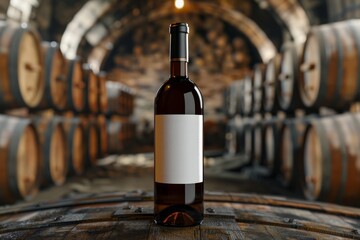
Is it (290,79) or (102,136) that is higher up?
(290,79)

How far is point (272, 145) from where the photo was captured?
561 cm

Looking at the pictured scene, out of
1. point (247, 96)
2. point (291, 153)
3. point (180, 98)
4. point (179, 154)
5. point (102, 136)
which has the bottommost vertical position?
point (291, 153)

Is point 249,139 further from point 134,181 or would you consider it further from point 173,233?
point 173,233

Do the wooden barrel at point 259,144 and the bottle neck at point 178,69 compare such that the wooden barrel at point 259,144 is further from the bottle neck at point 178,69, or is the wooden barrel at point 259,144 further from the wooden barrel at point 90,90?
the bottle neck at point 178,69

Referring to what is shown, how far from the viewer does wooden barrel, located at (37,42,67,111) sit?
15.7ft

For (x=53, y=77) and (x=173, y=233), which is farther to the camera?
(x=53, y=77)

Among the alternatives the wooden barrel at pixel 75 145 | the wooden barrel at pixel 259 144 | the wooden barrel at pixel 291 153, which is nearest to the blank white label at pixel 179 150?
the wooden barrel at pixel 291 153

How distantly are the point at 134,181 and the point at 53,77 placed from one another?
1.70 m

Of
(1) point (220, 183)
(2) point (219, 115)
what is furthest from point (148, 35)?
(1) point (220, 183)

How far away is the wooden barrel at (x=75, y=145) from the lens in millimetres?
5562

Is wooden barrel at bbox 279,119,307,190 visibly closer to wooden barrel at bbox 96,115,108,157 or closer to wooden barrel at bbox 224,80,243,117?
wooden barrel at bbox 224,80,243,117

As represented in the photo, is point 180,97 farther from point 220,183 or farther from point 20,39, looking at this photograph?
point 220,183

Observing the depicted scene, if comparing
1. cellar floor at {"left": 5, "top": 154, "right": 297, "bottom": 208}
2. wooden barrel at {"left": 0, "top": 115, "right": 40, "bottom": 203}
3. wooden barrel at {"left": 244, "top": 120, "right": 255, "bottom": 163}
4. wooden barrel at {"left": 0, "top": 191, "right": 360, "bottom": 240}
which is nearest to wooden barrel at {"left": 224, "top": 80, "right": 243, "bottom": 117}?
wooden barrel at {"left": 244, "top": 120, "right": 255, "bottom": 163}

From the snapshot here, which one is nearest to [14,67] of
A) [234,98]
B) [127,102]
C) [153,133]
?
[153,133]
